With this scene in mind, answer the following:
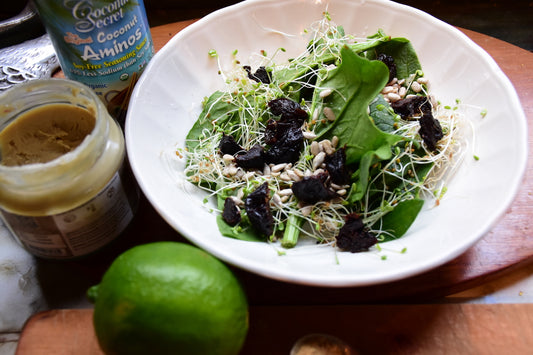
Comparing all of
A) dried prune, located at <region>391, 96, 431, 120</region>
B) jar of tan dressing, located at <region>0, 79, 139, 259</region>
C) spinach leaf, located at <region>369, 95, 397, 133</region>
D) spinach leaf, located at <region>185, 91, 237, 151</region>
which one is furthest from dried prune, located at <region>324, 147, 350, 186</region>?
jar of tan dressing, located at <region>0, 79, 139, 259</region>

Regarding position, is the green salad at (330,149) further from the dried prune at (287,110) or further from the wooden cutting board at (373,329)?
the wooden cutting board at (373,329)

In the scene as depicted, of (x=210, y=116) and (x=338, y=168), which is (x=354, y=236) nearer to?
(x=338, y=168)

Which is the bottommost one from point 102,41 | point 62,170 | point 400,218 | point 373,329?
point 373,329

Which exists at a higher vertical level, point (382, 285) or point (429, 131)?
point (429, 131)

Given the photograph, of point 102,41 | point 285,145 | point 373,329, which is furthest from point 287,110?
point 373,329

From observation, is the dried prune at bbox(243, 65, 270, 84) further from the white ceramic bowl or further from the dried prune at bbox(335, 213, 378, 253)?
the dried prune at bbox(335, 213, 378, 253)

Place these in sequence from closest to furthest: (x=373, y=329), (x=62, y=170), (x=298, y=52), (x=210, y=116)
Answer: (x=62, y=170)
(x=373, y=329)
(x=210, y=116)
(x=298, y=52)
